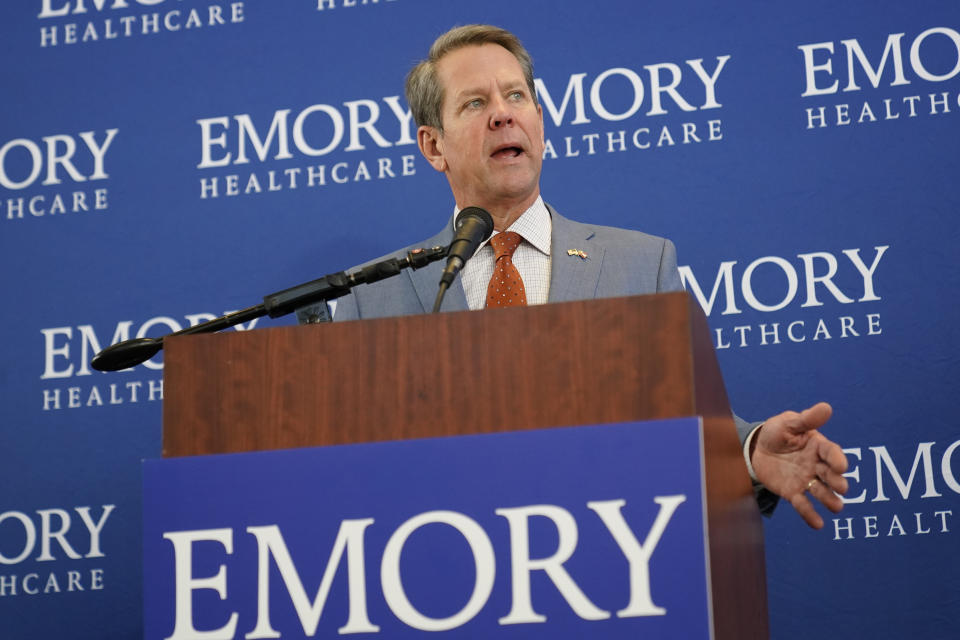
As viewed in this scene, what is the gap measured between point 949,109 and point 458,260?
1668 mm

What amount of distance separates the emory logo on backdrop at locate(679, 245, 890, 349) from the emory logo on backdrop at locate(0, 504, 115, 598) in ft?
5.22

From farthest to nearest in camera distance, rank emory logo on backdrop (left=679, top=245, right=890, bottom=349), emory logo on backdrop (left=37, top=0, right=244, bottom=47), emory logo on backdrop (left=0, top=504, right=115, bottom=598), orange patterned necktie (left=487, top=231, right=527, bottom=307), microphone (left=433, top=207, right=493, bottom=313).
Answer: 1. emory logo on backdrop (left=37, top=0, right=244, bottom=47)
2. emory logo on backdrop (left=0, top=504, right=115, bottom=598)
3. emory logo on backdrop (left=679, top=245, right=890, bottom=349)
4. orange patterned necktie (left=487, top=231, right=527, bottom=307)
5. microphone (left=433, top=207, right=493, bottom=313)

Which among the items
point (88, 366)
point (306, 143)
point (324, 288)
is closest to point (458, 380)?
point (324, 288)

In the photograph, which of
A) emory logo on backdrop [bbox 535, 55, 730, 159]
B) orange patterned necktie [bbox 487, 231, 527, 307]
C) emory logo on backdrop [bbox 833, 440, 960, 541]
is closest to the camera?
orange patterned necktie [bbox 487, 231, 527, 307]

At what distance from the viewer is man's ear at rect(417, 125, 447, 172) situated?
2.52m

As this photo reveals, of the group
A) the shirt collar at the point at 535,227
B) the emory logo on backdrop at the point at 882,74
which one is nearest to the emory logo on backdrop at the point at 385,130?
the emory logo on backdrop at the point at 882,74

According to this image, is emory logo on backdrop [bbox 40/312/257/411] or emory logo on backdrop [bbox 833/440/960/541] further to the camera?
emory logo on backdrop [bbox 40/312/257/411]

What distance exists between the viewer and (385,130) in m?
3.13

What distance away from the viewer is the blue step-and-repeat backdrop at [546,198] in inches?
105

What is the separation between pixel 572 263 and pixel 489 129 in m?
0.32

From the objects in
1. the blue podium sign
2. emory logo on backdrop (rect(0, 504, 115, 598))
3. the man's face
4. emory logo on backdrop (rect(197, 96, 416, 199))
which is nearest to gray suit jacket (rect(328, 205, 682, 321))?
the man's face

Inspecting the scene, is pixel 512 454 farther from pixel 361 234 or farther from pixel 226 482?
pixel 361 234

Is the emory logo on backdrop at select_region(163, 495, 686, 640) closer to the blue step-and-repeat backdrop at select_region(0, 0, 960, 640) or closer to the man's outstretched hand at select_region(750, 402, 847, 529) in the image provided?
the man's outstretched hand at select_region(750, 402, 847, 529)

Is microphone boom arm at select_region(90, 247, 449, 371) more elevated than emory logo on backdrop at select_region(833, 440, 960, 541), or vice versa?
microphone boom arm at select_region(90, 247, 449, 371)
